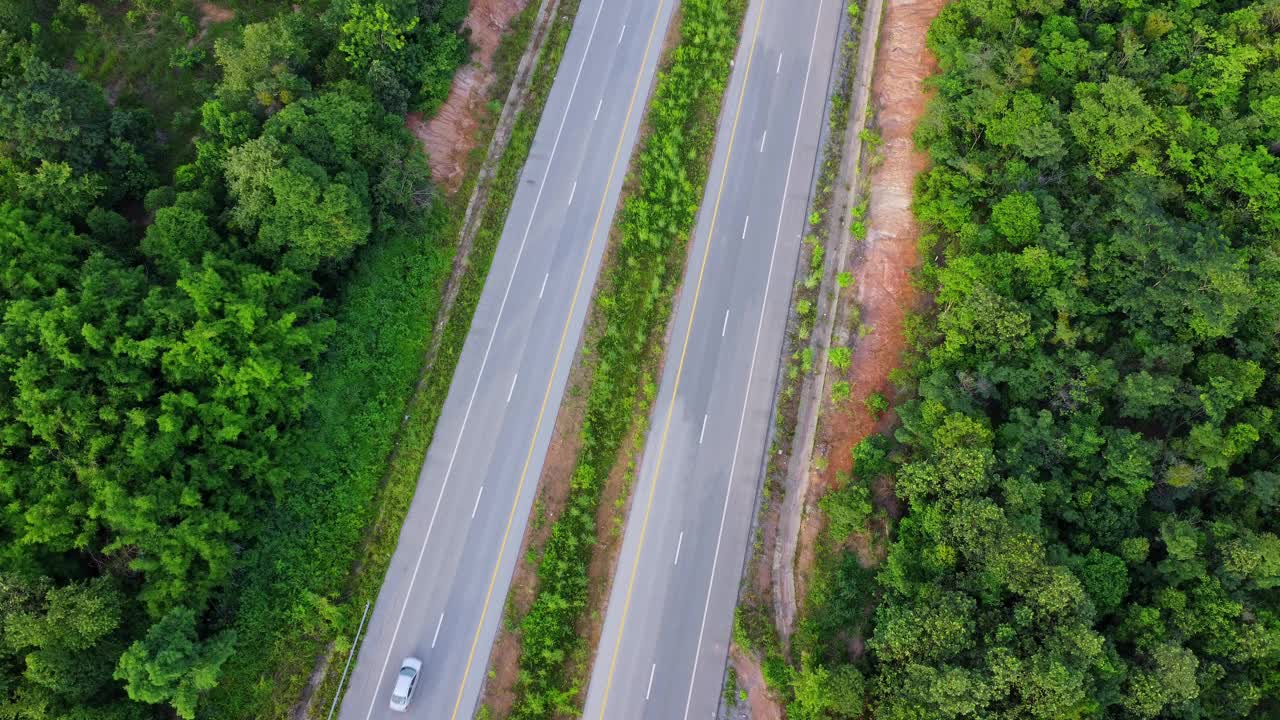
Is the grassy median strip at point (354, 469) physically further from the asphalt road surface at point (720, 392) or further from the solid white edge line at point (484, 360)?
the asphalt road surface at point (720, 392)

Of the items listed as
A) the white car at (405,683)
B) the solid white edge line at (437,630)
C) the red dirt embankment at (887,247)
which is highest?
the red dirt embankment at (887,247)

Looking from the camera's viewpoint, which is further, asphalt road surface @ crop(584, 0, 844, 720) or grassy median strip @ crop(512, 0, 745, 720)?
asphalt road surface @ crop(584, 0, 844, 720)

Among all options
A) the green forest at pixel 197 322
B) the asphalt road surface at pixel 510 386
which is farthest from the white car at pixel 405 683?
the green forest at pixel 197 322

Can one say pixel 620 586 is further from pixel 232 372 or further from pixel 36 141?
pixel 36 141

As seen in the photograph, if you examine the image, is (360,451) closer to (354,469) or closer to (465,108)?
(354,469)

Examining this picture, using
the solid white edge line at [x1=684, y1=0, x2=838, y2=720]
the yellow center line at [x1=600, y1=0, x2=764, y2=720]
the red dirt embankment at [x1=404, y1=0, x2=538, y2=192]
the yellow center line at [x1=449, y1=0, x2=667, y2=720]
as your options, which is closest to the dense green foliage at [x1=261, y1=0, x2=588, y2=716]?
the red dirt embankment at [x1=404, y1=0, x2=538, y2=192]

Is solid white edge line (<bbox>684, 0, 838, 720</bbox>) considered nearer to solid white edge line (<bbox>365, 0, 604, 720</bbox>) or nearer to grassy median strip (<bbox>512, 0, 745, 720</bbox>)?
grassy median strip (<bbox>512, 0, 745, 720</bbox>)

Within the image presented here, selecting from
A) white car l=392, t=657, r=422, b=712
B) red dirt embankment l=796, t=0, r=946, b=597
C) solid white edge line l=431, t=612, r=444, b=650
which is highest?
red dirt embankment l=796, t=0, r=946, b=597

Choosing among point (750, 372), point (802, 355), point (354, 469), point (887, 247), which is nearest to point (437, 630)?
point (354, 469)
